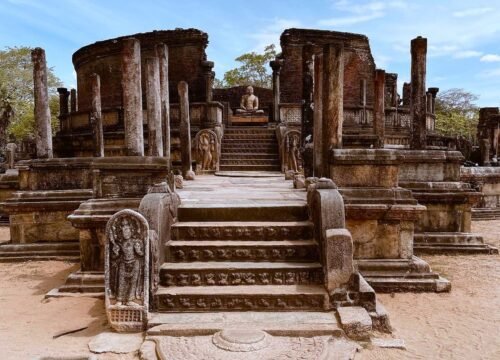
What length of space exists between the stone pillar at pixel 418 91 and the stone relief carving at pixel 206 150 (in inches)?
235

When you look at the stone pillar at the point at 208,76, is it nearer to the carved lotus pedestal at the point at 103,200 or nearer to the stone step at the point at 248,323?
the carved lotus pedestal at the point at 103,200

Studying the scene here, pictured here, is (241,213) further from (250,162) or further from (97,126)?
(250,162)

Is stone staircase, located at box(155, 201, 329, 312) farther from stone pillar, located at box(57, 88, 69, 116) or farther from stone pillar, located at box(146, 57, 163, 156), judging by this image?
stone pillar, located at box(57, 88, 69, 116)

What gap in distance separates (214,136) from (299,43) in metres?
11.2

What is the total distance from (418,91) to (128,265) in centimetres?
722

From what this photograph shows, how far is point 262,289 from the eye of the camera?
392cm

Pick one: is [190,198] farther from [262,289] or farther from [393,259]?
[393,259]

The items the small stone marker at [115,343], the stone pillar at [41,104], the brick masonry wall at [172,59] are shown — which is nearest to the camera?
the small stone marker at [115,343]

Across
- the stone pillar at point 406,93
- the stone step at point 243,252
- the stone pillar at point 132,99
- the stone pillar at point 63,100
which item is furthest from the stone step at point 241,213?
the stone pillar at point 406,93

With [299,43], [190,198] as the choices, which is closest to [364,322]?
A: [190,198]

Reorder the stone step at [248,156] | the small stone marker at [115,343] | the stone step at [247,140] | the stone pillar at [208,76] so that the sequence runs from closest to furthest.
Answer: the small stone marker at [115,343] < the stone step at [248,156] < the stone step at [247,140] < the stone pillar at [208,76]

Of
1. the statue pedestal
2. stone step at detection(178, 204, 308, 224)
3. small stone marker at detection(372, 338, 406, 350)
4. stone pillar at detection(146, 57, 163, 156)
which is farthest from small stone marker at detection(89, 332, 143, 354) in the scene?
the statue pedestal

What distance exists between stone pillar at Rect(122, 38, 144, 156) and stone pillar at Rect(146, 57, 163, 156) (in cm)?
160

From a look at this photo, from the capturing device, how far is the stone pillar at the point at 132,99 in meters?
5.98
